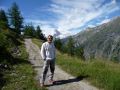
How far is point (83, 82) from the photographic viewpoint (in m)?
18.1

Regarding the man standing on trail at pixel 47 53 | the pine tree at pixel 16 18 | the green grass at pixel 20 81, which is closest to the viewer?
the green grass at pixel 20 81

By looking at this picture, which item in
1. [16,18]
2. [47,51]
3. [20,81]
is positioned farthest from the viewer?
[16,18]

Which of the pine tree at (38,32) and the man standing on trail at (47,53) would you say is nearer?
the man standing on trail at (47,53)

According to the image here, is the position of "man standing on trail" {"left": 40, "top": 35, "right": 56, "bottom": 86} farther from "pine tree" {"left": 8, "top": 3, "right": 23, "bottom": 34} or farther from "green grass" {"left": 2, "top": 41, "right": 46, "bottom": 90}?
"pine tree" {"left": 8, "top": 3, "right": 23, "bottom": 34}

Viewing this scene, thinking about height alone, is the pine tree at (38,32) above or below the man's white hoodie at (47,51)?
above

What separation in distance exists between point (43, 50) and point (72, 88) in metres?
2.90

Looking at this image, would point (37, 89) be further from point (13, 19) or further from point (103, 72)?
point (13, 19)

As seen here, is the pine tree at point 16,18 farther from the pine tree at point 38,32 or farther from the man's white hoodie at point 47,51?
the man's white hoodie at point 47,51

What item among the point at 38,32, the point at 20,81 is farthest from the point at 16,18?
the point at 20,81

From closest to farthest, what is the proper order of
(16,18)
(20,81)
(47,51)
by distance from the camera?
(47,51)
(20,81)
(16,18)

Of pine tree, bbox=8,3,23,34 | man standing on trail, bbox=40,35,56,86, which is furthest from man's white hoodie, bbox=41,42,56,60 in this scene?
pine tree, bbox=8,3,23,34

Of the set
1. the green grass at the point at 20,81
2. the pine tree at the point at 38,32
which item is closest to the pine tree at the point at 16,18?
the pine tree at the point at 38,32

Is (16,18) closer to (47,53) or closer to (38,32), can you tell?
(38,32)

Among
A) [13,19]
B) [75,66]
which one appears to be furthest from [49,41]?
[13,19]
